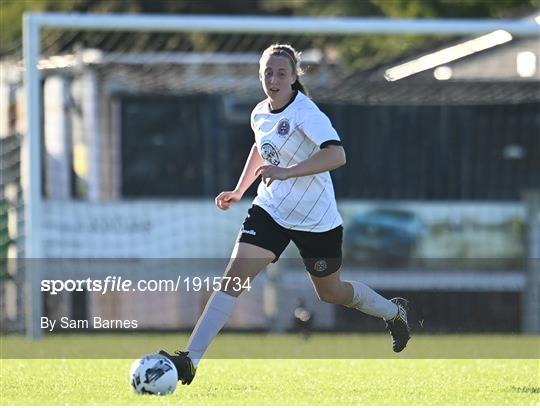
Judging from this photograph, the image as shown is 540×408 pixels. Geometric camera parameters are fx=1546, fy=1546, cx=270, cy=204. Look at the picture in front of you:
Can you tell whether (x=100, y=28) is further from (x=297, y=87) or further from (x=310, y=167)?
(x=310, y=167)

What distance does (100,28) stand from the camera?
1636 cm

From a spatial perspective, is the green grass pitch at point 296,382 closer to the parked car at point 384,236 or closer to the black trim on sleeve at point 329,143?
the black trim on sleeve at point 329,143

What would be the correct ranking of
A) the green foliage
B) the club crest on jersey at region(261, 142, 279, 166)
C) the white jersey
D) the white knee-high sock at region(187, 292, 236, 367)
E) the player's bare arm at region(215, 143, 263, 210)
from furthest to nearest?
1. the green foliage
2. the player's bare arm at region(215, 143, 263, 210)
3. the club crest on jersey at region(261, 142, 279, 166)
4. the white jersey
5. the white knee-high sock at region(187, 292, 236, 367)

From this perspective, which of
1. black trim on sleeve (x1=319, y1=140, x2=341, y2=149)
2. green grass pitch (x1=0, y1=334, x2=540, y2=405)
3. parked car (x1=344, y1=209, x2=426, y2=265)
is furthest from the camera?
parked car (x1=344, y1=209, x2=426, y2=265)

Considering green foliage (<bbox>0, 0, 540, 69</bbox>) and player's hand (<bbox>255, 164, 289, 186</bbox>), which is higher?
green foliage (<bbox>0, 0, 540, 69</bbox>)

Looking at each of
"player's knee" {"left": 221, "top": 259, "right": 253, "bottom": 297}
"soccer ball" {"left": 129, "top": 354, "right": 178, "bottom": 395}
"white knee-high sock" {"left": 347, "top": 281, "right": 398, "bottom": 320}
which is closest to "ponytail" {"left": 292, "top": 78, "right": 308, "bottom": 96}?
"player's knee" {"left": 221, "top": 259, "right": 253, "bottom": 297}

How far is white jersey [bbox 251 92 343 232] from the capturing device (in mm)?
8570

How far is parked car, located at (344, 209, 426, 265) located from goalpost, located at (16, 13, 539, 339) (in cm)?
275

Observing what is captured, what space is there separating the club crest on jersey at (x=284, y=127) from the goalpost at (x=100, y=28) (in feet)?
23.1

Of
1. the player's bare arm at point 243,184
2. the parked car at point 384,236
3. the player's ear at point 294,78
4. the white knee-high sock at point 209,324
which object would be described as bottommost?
the parked car at point 384,236

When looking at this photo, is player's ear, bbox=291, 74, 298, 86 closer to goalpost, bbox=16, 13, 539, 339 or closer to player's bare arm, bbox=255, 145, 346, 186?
player's bare arm, bbox=255, 145, 346, 186

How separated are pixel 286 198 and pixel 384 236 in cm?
985

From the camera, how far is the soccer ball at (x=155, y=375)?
7.89 metres

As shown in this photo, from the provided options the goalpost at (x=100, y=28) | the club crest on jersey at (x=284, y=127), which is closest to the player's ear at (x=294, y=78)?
the club crest on jersey at (x=284, y=127)
